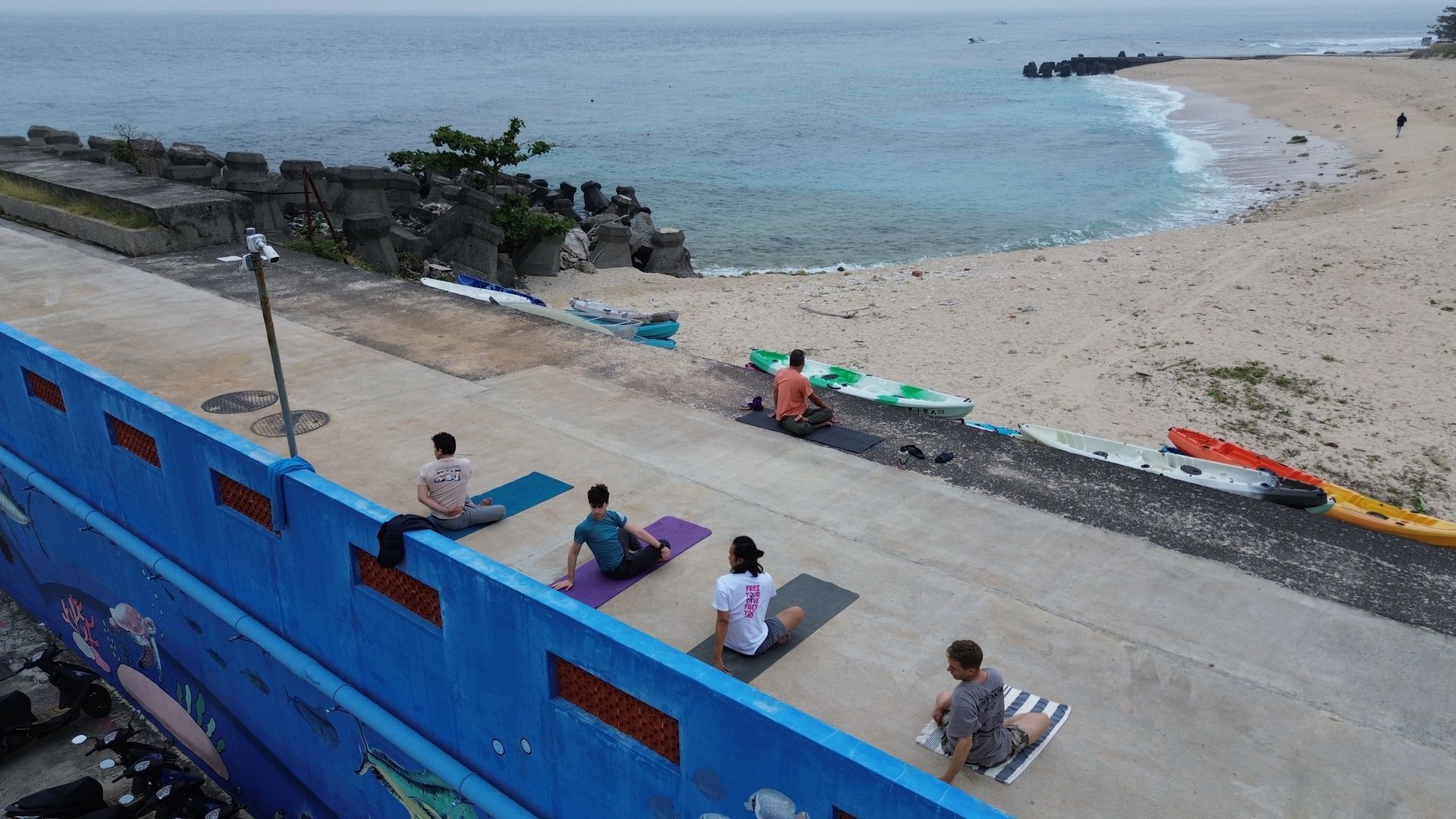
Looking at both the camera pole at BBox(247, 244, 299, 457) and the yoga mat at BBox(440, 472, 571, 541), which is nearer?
the camera pole at BBox(247, 244, 299, 457)

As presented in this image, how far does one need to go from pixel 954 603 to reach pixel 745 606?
2129 mm

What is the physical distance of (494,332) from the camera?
15.1 meters

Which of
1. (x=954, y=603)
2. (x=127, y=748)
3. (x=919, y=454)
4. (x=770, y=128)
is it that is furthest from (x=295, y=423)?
(x=770, y=128)

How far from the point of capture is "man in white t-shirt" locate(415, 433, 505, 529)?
29.1 feet

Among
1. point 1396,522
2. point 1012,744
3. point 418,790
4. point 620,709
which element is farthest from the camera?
point 1396,522

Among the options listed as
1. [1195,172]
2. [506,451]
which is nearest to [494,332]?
[506,451]

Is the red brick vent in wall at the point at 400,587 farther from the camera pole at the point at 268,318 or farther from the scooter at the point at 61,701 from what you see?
the scooter at the point at 61,701

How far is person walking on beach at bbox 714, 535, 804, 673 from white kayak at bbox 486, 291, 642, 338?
332 inches

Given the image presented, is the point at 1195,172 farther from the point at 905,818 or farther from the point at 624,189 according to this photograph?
the point at 905,818

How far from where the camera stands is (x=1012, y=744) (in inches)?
254

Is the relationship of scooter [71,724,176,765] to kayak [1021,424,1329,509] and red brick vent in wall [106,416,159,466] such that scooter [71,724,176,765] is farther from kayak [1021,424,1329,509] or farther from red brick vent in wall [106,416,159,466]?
kayak [1021,424,1329,509]

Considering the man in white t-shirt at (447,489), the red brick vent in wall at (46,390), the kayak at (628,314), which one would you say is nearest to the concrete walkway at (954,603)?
the man in white t-shirt at (447,489)

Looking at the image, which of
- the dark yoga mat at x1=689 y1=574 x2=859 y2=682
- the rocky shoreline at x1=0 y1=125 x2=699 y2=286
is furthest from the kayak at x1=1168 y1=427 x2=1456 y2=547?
the rocky shoreline at x1=0 y1=125 x2=699 y2=286

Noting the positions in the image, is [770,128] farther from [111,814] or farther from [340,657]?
[340,657]
